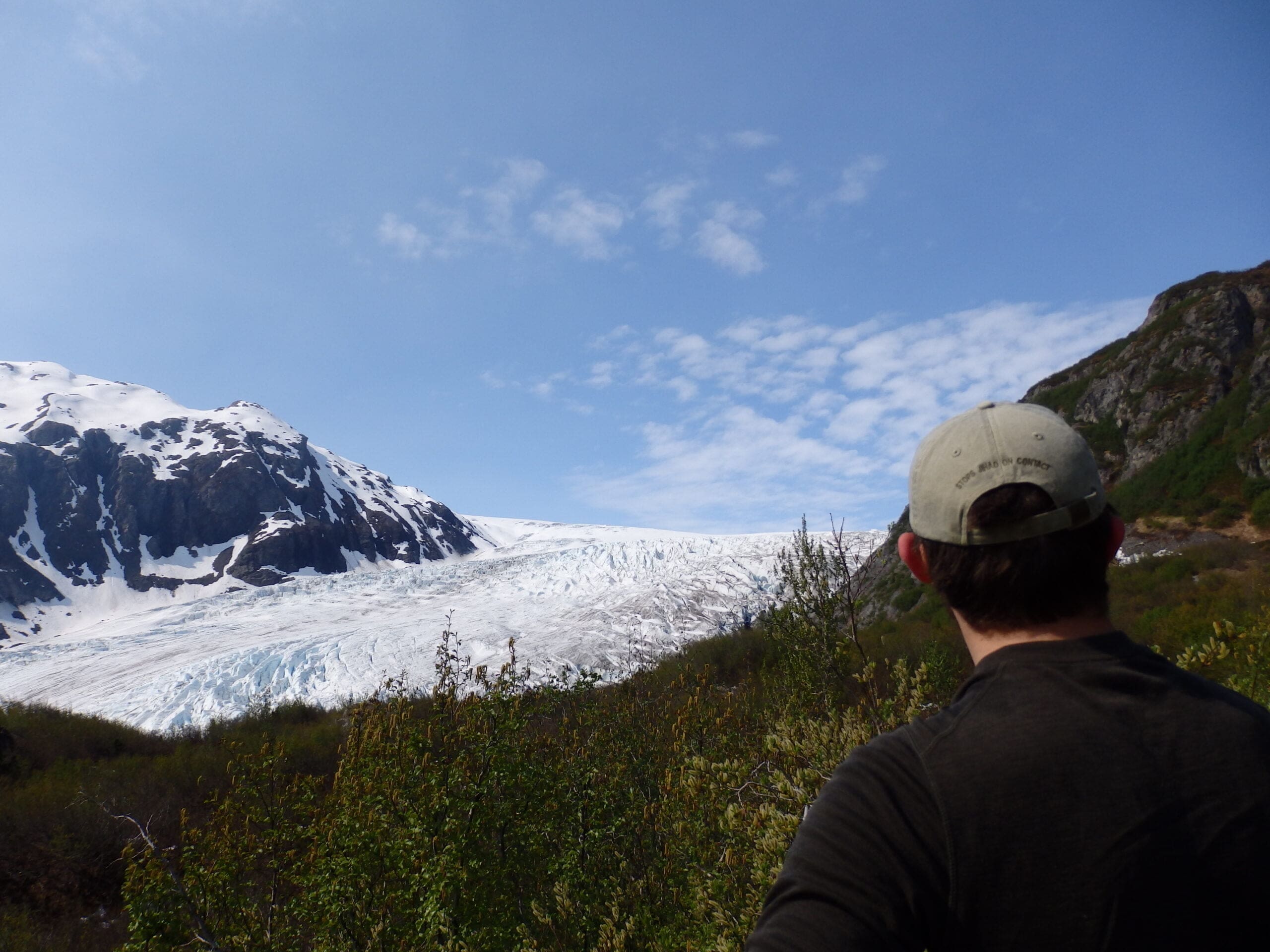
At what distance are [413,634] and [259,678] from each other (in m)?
8.50

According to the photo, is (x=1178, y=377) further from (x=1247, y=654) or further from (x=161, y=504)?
(x=161, y=504)

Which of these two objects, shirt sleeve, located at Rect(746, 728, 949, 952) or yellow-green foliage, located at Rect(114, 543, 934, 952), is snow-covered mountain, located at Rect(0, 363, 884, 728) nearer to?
yellow-green foliage, located at Rect(114, 543, 934, 952)

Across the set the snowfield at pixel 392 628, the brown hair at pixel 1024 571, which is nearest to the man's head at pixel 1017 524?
the brown hair at pixel 1024 571

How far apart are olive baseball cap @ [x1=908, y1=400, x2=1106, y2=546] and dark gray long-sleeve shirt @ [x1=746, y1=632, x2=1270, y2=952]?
0.27 metres

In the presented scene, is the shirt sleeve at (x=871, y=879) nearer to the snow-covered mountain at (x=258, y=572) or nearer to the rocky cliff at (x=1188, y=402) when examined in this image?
the snow-covered mountain at (x=258, y=572)

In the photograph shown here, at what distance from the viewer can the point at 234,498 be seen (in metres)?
94.2

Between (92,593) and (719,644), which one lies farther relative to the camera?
(92,593)

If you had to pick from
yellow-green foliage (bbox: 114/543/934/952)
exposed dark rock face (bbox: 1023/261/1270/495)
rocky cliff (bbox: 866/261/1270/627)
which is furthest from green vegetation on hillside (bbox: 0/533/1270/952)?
exposed dark rock face (bbox: 1023/261/1270/495)

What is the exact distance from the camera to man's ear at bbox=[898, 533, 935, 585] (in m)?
1.34

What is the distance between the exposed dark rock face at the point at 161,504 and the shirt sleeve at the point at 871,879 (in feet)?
319

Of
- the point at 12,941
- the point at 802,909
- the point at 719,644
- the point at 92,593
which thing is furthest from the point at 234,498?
the point at 802,909

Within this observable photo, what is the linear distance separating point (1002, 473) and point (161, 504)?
112 meters

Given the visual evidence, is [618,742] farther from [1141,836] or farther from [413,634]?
[413,634]

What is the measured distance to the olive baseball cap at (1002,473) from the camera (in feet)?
3.97
